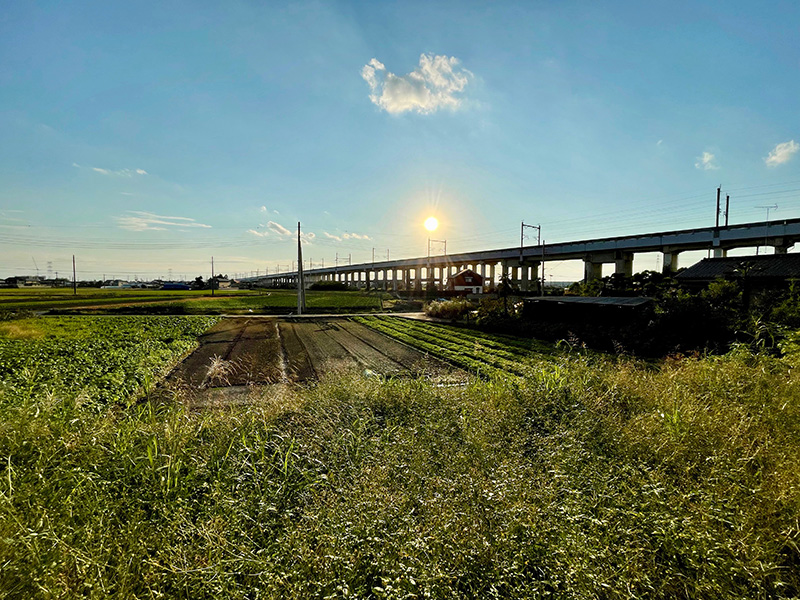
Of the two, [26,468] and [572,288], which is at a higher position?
[572,288]

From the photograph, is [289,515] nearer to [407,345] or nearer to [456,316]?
[407,345]

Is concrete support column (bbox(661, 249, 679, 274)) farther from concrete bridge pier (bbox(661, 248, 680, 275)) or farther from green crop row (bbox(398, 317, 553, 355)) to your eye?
green crop row (bbox(398, 317, 553, 355))

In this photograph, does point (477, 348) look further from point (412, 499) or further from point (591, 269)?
point (591, 269)

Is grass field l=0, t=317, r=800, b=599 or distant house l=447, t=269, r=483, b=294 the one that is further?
distant house l=447, t=269, r=483, b=294

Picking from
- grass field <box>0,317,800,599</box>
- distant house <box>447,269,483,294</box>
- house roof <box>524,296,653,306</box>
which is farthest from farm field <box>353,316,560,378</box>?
distant house <box>447,269,483,294</box>

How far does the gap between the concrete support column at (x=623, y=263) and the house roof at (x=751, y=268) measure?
26335 millimetres

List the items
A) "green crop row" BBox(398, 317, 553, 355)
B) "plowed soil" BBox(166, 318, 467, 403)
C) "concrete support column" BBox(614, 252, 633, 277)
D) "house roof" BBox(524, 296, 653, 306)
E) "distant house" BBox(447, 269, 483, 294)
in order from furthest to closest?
1. "distant house" BBox(447, 269, 483, 294)
2. "concrete support column" BBox(614, 252, 633, 277)
3. "house roof" BBox(524, 296, 653, 306)
4. "green crop row" BBox(398, 317, 553, 355)
5. "plowed soil" BBox(166, 318, 467, 403)

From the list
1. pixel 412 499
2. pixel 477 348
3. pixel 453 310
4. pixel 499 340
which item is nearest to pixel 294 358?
pixel 477 348

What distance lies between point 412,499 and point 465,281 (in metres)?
78.1

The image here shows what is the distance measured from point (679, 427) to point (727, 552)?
2539 mm

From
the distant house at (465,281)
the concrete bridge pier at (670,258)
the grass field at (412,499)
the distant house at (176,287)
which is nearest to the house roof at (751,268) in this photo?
the grass field at (412,499)

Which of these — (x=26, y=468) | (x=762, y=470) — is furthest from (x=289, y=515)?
(x=762, y=470)

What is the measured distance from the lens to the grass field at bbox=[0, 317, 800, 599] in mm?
2988

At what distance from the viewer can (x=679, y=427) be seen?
5.36 meters
